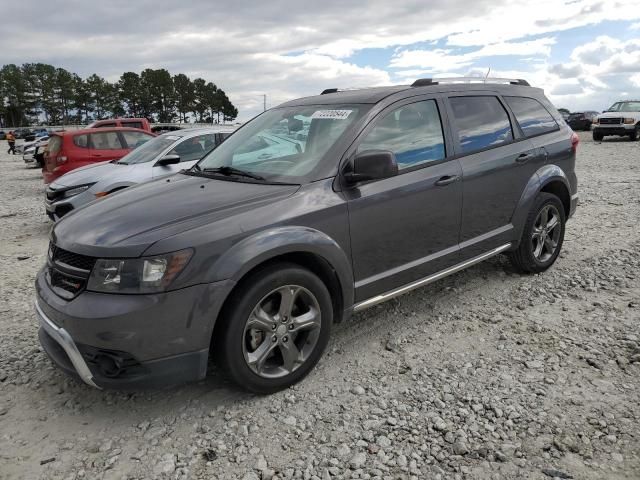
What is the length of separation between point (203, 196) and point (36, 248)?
4.97 metres

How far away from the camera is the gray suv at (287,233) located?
2.65 metres

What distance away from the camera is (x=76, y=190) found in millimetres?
7508

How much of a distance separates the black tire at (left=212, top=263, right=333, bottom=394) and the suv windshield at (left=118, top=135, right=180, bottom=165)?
5.76 metres

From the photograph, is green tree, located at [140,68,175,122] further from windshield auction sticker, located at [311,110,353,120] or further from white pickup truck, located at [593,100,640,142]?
windshield auction sticker, located at [311,110,353,120]

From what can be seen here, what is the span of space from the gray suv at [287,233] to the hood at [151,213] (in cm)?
1

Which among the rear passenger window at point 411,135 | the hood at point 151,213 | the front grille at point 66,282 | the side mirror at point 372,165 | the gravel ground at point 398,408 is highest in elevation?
the rear passenger window at point 411,135

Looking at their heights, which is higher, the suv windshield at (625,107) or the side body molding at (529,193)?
the suv windshield at (625,107)

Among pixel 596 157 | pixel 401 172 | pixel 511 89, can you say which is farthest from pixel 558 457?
pixel 596 157

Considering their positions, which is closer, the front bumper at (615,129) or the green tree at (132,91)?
the front bumper at (615,129)

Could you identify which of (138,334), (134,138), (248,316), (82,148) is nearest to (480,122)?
(248,316)

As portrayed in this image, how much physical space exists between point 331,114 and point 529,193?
6.69ft

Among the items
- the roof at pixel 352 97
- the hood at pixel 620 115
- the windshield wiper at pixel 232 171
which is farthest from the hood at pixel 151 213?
the hood at pixel 620 115

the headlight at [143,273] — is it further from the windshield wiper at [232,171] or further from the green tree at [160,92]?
the green tree at [160,92]

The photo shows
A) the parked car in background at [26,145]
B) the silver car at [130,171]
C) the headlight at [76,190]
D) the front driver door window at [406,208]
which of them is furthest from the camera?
the parked car in background at [26,145]
